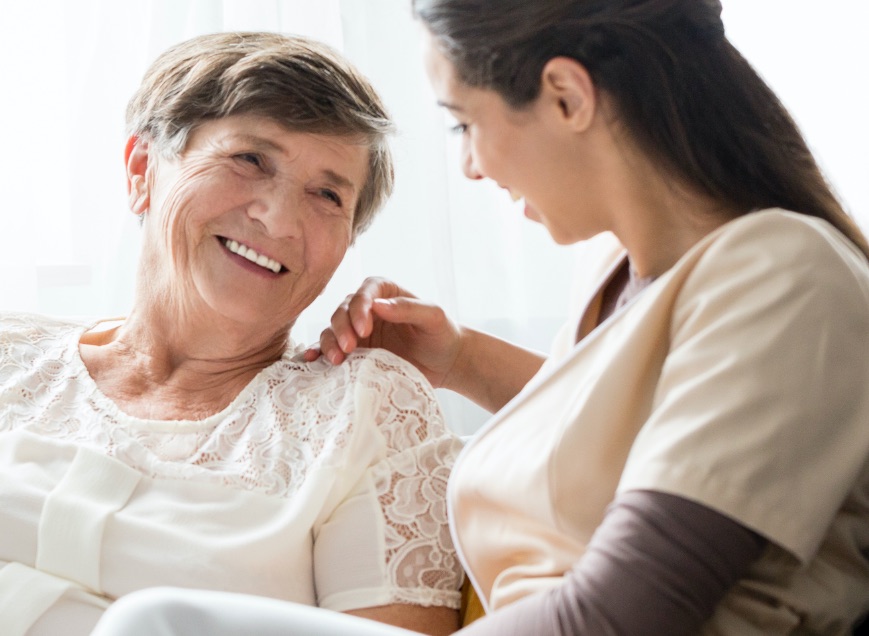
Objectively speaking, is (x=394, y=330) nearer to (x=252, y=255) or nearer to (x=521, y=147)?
(x=252, y=255)

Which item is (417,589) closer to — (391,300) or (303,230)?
(391,300)

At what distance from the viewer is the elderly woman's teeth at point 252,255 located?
161cm

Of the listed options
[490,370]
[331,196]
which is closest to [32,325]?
[331,196]

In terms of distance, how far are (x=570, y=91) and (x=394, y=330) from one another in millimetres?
803

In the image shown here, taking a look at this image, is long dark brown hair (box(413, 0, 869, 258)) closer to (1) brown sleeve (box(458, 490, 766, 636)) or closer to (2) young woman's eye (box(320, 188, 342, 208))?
(1) brown sleeve (box(458, 490, 766, 636))

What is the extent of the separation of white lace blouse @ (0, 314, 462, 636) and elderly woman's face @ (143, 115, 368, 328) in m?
0.16

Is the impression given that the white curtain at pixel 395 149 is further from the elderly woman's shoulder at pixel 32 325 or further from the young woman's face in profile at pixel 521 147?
the young woman's face in profile at pixel 521 147

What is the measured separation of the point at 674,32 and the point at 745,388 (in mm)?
410

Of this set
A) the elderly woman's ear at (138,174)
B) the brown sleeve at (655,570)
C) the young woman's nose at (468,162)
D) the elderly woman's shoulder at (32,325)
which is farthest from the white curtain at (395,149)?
the brown sleeve at (655,570)

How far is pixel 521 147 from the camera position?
1106 mm

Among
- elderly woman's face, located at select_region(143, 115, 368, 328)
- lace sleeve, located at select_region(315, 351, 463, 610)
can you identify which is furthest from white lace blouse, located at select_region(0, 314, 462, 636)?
elderly woman's face, located at select_region(143, 115, 368, 328)

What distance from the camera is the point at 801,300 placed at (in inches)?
34.3

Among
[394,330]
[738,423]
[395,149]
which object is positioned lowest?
[394,330]

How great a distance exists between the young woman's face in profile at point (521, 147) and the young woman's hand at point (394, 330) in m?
0.49
